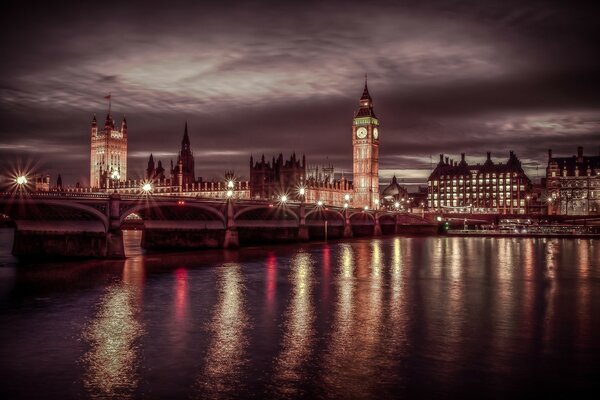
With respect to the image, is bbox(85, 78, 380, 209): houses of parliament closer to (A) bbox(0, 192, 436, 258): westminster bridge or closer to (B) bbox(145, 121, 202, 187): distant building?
(B) bbox(145, 121, 202, 187): distant building

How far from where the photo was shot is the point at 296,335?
17891mm

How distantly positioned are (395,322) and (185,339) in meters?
7.25

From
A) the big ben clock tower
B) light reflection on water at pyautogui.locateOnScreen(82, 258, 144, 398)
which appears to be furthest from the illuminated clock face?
light reflection on water at pyautogui.locateOnScreen(82, 258, 144, 398)

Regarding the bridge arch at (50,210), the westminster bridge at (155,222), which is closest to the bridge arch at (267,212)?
the westminster bridge at (155,222)

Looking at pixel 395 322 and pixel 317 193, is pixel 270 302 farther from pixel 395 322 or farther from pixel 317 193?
pixel 317 193

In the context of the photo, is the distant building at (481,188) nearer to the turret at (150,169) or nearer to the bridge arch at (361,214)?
the bridge arch at (361,214)

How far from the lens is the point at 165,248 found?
57.7 metres

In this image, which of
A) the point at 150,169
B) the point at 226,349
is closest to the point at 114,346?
the point at 226,349

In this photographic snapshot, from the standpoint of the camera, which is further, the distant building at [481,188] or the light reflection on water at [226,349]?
the distant building at [481,188]

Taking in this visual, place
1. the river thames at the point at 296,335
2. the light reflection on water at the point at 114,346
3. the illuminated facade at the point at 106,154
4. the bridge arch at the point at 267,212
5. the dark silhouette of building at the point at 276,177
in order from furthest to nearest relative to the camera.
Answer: the illuminated facade at the point at 106,154 < the dark silhouette of building at the point at 276,177 < the bridge arch at the point at 267,212 < the river thames at the point at 296,335 < the light reflection on water at the point at 114,346

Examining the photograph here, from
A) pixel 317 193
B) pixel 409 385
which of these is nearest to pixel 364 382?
pixel 409 385

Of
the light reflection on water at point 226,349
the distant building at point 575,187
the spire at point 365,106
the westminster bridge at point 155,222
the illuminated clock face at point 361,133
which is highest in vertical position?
the spire at point 365,106

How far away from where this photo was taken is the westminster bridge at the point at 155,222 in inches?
1667

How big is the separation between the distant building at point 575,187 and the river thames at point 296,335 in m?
113
